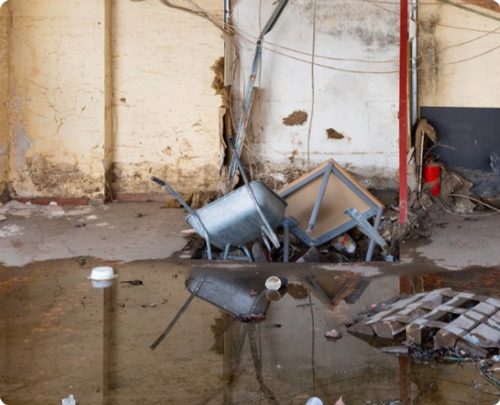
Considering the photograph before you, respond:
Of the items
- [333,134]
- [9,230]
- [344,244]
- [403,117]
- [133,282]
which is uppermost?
[403,117]

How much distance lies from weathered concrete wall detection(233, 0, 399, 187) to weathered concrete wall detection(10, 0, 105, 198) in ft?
5.48

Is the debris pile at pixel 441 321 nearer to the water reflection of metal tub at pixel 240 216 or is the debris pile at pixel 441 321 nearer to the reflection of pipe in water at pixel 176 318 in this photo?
the reflection of pipe in water at pixel 176 318

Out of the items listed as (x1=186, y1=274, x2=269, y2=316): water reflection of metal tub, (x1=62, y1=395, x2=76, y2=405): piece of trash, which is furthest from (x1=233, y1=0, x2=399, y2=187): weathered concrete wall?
(x1=62, y1=395, x2=76, y2=405): piece of trash

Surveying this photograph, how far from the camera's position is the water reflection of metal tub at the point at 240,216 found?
752 cm

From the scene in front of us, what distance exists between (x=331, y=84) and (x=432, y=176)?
1.49 meters

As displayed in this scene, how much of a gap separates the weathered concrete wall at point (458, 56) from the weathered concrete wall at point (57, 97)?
11.8ft

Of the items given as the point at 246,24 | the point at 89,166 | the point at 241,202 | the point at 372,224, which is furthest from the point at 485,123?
the point at 89,166

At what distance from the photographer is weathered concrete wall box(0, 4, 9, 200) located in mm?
9430

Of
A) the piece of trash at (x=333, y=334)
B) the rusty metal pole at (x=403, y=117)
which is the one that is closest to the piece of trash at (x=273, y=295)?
the piece of trash at (x=333, y=334)

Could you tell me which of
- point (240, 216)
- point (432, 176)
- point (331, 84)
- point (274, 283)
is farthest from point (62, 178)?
point (432, 176)

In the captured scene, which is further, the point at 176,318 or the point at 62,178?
the point at 62,178

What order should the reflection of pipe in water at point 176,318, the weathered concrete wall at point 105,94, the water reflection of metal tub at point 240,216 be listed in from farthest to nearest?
the weathered concrete wall at point 105,94 → the water reflection of metal tub at point 240,216 → the reflection of pipe in water at point 176,318

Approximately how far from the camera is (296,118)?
9.59 m

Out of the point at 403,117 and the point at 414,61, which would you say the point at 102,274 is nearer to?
the point at 403,117
